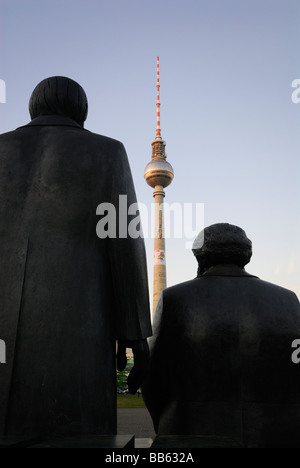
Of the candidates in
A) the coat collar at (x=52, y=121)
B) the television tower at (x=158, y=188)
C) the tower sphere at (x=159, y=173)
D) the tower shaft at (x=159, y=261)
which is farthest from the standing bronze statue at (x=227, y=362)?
the tower sphere at (x=159, y=173)

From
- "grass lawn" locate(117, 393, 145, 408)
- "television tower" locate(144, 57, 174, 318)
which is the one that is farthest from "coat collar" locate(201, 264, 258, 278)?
"television tower" locate(144, 57, 174, 318)

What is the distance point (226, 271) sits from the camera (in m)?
Answer: 2.58

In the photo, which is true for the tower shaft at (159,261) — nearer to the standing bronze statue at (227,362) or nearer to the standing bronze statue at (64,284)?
the standing bronze statue at (227,362)

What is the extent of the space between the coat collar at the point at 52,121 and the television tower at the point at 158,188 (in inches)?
1998

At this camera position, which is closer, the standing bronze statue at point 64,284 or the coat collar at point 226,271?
the standing bronze statue at point 64,284

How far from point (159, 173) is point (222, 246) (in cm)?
5481

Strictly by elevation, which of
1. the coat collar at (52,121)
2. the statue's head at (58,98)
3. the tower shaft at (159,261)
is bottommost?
the coat collar at (52,121)

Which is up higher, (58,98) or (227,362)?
(58,98)

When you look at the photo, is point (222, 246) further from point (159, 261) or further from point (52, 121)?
point (159, 261)

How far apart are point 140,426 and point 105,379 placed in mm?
8971

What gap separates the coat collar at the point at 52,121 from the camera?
2.62m

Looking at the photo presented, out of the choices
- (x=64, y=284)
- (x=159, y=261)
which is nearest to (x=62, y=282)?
(x=64, y=284)

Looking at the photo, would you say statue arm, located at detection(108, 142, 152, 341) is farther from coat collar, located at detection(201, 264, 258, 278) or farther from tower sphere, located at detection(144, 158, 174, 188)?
tower sphere, located at detection(144, 158, 174, 188)

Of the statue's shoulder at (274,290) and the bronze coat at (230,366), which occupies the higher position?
the statue's shoulder at (274,290)
